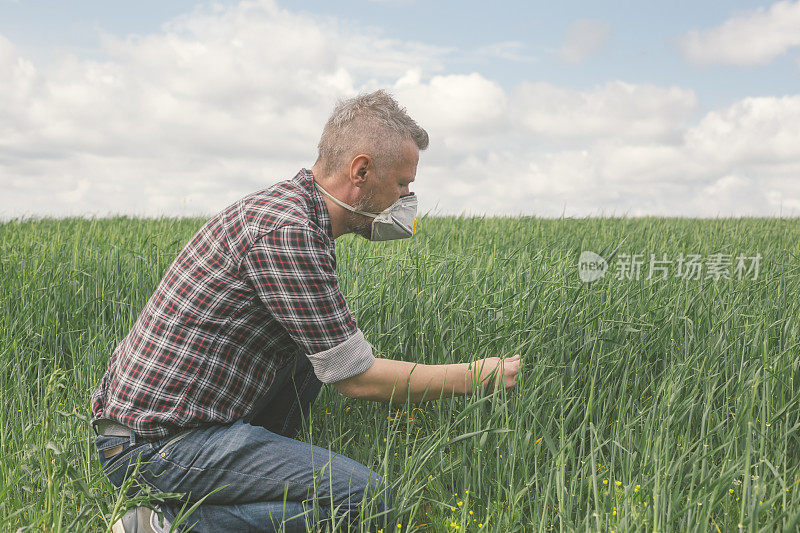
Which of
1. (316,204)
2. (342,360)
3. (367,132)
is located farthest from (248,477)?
(367,132)

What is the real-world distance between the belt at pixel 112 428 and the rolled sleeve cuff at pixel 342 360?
0.72 metres

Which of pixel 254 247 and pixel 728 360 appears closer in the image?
pixel 254 247

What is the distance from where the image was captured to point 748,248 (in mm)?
6539

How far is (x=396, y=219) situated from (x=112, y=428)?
1.24 metres

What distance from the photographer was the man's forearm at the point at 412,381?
2.12 meters

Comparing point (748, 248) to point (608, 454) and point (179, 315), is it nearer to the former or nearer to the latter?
point (608, 454)

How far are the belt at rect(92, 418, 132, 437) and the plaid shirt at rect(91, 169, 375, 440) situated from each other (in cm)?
4

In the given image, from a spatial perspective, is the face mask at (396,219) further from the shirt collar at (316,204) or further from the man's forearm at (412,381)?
the man's forearm at (412,381)

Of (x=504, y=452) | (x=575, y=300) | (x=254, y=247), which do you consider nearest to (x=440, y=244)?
(x=575, y=300)

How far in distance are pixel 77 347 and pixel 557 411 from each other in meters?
2.94

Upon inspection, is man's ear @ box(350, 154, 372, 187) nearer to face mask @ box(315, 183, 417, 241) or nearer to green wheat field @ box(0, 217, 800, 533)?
face mask @ box(315, 183, 417, 241)

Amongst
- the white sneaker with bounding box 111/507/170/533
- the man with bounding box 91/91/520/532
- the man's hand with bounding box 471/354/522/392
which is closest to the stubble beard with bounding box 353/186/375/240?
the man with bounding box 91/91/520/532

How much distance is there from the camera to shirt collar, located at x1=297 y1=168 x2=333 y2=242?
2.20 m

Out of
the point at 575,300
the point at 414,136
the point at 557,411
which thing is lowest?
the point at 557,411
